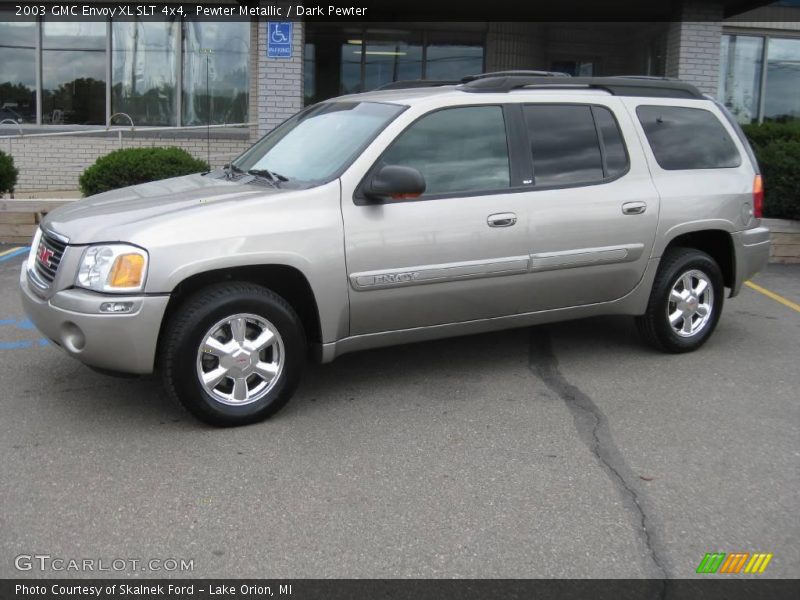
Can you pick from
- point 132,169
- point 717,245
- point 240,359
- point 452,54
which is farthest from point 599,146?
point 452,54

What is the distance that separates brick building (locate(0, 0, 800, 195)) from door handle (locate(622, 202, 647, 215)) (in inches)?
308

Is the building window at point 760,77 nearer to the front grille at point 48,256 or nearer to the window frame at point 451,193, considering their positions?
the window frame at point 451,193

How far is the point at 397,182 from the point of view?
472 centimetres

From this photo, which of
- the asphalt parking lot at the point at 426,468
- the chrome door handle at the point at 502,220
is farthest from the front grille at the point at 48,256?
the chrome door handle at the point at 502,220

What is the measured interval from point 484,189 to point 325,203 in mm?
1043

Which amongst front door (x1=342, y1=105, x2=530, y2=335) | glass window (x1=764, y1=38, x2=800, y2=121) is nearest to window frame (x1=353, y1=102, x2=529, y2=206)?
front door (x1=342, y1=105, x2=530, y2=335)

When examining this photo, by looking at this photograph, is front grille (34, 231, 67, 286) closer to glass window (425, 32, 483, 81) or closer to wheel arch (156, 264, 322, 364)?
wheel arch (156, 264, 322, 364)

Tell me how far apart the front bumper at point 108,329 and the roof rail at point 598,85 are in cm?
242

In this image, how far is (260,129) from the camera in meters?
12.7

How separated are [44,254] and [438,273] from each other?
2.19 meters

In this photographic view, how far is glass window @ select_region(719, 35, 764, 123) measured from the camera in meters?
15.9

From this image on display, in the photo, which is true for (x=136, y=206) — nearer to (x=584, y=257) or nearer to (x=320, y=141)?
(x=320, y=141)

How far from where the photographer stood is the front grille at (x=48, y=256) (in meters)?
4.64

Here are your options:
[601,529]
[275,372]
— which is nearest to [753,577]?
[601,529]
